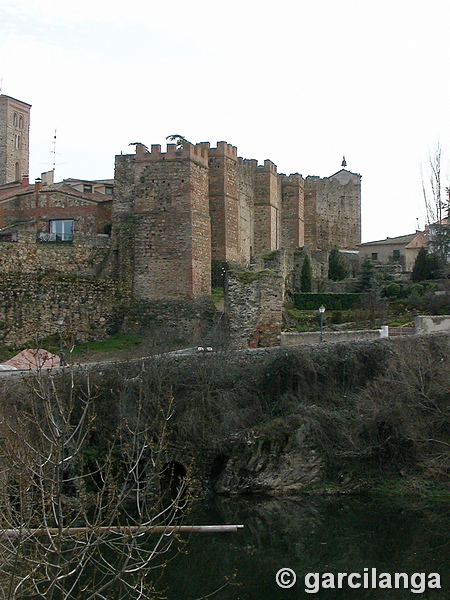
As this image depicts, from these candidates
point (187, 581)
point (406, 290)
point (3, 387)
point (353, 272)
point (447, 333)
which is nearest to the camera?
point (187, 581)

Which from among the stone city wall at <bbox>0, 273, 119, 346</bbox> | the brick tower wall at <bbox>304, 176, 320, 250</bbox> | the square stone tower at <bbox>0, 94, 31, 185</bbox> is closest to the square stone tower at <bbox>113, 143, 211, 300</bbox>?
the stone city wall at <bbox>0, 273, 119, 346</bbox>

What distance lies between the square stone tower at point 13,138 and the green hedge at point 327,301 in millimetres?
38269

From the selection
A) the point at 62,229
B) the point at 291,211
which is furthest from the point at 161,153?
the point at 291,211

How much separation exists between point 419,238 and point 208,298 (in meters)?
21.2

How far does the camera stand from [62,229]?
109ft

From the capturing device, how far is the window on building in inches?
1296

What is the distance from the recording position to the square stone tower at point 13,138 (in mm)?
69438

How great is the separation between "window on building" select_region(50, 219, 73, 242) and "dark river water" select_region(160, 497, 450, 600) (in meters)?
15.7

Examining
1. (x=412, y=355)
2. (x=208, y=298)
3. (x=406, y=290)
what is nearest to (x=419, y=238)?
(x=406, y=290)

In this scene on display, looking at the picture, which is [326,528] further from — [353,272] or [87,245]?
[353,272]

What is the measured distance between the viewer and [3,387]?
20.4 m
